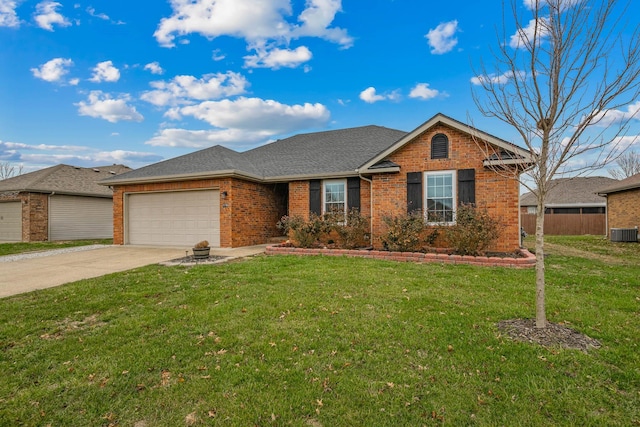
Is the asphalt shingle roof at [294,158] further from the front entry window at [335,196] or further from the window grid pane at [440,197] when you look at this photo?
the window grid pane at [440,197]

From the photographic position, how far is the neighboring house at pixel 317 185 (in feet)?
31.2

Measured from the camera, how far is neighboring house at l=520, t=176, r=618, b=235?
2097cm

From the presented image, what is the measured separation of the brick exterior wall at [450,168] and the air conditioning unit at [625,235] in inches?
420

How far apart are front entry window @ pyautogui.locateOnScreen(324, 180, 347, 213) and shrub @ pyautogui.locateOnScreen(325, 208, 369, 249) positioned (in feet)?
2.80

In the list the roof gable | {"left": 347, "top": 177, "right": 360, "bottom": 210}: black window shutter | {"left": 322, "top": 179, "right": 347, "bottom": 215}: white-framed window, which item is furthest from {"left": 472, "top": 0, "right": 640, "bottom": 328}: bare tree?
Result: {"left": 322, "top": 179, "right": 347, "bottom": 215}: white-framed window

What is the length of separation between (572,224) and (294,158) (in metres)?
20.3

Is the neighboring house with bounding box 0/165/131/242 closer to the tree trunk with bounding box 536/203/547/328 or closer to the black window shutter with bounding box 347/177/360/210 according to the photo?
the black window shutter with bounding box 347/177/360/210

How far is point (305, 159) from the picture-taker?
1379 centimetres

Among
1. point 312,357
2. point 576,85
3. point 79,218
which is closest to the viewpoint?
point 312,357

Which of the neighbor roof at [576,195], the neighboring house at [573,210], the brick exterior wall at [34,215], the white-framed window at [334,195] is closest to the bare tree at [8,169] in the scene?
the brick exterior wall at [34,215]

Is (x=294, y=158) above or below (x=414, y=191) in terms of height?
above

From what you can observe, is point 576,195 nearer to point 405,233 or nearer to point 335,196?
point 335,196

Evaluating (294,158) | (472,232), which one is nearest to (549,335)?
(472,232)

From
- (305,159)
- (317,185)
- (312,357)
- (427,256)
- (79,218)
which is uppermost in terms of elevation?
(305,159)
